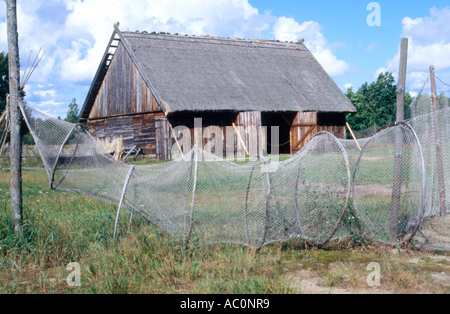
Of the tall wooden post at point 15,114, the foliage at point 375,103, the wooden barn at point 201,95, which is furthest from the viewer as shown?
the foliage at point 375,103

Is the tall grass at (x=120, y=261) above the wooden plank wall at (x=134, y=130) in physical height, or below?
below

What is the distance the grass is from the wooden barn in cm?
1233

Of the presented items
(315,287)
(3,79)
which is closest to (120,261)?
(315,287)

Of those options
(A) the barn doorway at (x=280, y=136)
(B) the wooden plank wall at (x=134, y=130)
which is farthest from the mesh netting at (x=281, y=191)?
(A) the barn doorway at (x=280, y=136)

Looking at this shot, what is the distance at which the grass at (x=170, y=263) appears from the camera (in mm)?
4477

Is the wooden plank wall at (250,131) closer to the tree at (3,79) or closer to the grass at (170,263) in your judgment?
the grass at (170,263)

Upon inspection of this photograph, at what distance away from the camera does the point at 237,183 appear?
6.05m

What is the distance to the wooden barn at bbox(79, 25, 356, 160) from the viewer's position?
761 inches

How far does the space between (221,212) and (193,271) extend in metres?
1.30

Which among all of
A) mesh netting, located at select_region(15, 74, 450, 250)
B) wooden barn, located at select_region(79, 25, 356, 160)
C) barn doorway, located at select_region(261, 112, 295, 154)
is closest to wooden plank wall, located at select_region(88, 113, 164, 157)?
wooden barn, located at select_region(79, 25, 356, 160)

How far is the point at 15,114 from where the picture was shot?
617 cm

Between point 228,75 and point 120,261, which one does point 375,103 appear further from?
point 120,261

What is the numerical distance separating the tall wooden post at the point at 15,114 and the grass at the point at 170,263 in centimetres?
30
